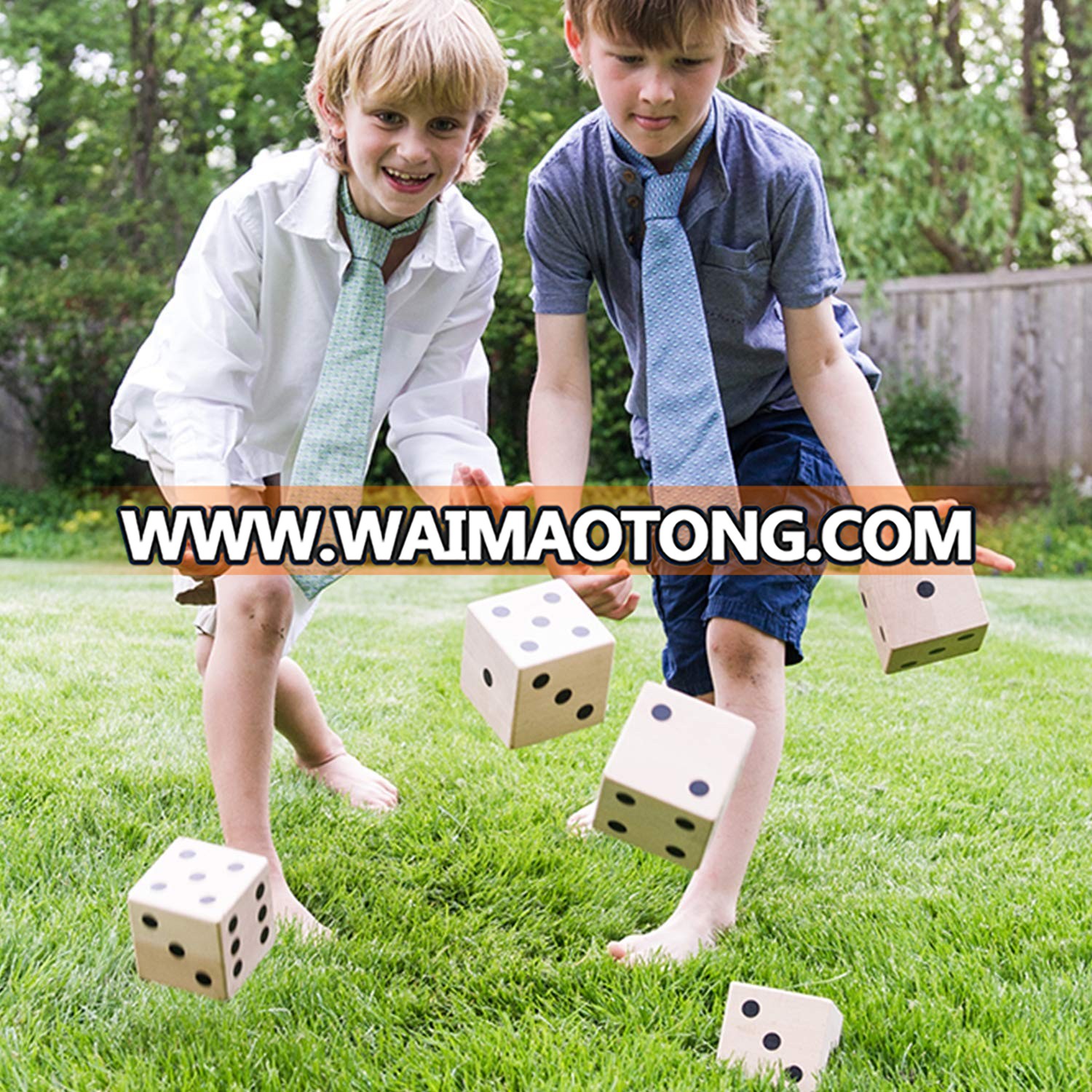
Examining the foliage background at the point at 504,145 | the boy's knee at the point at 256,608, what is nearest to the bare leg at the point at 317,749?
the boy's knee at the point at 256,608

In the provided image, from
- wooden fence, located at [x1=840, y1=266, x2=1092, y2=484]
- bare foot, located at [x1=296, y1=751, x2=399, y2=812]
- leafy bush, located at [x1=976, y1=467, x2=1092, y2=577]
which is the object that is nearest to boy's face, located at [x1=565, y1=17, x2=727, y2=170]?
bare foot, located at [x1=296, y1=751, x2=399, y2=812]

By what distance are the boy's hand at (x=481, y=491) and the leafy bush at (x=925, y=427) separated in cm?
736

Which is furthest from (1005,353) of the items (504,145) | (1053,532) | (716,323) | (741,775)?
(741,775)

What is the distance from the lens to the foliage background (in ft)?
26.9

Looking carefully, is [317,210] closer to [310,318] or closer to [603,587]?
[310,318]

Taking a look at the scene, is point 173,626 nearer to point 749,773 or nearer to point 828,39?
point 749,773

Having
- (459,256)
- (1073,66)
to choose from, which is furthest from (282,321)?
(1073,66)

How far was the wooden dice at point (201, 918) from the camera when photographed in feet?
4.87

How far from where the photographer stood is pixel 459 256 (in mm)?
2238

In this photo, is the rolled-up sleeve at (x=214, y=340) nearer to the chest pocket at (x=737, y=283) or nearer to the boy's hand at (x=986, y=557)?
the chest pocket at (x=737, y=283)

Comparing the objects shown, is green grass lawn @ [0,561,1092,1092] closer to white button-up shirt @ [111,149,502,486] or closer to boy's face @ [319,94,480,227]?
white button-up shirt @ [111,149,502,486]

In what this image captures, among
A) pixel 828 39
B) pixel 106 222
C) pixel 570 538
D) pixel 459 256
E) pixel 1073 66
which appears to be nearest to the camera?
pixel 570 538

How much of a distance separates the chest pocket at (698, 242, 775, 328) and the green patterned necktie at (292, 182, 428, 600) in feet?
1.65

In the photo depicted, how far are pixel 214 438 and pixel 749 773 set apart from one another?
1028 mm
